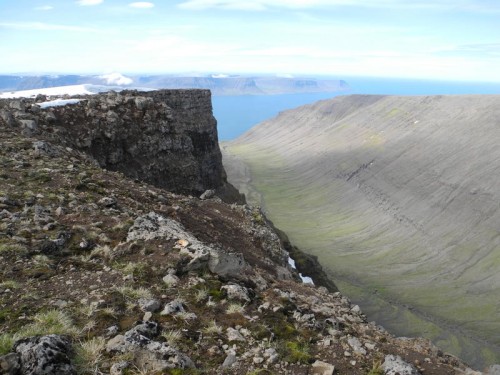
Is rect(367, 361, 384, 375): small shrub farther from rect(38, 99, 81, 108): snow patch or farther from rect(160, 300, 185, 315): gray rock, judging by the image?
rect(38, 99, 81, 108): snow patch

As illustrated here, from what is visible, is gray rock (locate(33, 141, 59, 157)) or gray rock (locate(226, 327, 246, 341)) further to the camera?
gray rock (locate(33, 141, 59, 157))

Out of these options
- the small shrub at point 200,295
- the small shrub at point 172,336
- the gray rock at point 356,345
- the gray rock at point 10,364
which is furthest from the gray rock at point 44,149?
the gray rock at point 356,345

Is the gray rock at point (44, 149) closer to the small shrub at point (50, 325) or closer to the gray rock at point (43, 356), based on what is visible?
the small shrub at point (50, 325)

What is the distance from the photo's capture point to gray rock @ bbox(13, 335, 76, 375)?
7.73m

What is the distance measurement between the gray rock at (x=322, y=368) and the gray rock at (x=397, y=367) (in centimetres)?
139

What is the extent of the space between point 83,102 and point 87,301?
1119 inches

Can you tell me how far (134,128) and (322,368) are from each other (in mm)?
31769

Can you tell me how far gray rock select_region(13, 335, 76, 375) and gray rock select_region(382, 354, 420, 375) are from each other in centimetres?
691

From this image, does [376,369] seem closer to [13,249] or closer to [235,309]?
[235,309]

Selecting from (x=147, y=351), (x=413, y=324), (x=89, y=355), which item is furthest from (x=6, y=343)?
(x=413, y=324)

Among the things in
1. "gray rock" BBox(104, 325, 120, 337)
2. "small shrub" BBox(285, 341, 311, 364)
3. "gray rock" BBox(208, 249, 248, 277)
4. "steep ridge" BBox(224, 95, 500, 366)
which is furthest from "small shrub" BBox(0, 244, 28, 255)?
"steep ridge" BBox(224, 95, 500, 366)

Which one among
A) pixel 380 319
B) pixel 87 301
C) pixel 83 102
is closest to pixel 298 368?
pixel 87 301

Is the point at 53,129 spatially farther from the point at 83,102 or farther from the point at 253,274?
the point at 253,274

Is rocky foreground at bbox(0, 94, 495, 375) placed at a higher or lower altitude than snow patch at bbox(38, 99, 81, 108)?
lower
